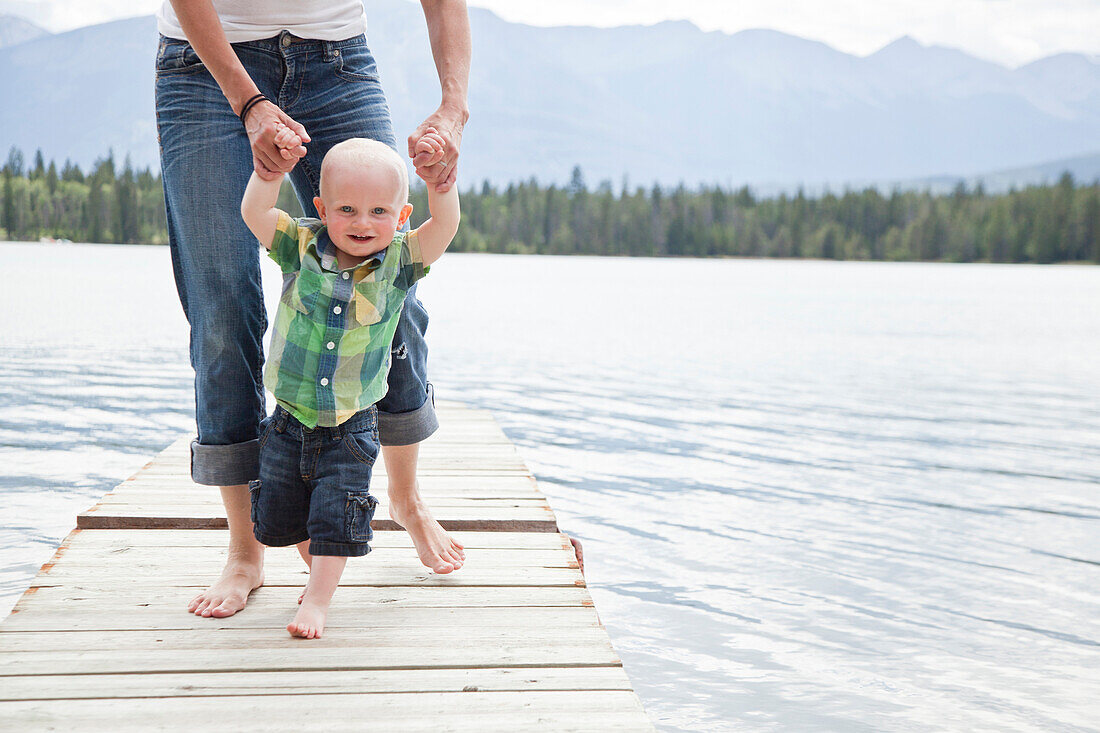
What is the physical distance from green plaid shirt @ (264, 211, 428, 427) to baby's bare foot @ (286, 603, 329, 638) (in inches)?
A: 19.0

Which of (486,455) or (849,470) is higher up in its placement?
(486,455)

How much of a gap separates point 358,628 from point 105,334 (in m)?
16.3

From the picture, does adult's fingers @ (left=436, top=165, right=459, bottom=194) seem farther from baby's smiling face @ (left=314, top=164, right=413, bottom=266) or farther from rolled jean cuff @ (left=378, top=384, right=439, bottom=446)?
rolled jean cuff @ (left=378, top=384, right=439, bottom=446)

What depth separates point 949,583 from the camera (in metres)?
5.50

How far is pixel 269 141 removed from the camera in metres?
2.34

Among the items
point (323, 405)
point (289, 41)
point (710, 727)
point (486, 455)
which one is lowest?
point (710, 727)

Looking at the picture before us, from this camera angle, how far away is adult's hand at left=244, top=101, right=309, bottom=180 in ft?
7.63

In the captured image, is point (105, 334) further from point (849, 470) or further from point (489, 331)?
point (849, 470)

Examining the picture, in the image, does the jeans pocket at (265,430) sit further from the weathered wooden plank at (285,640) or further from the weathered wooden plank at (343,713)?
the weathered wooden plank at (343,713)

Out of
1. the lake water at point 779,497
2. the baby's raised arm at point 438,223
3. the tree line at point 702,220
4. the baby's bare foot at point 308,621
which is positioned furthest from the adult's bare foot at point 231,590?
the tree line at point 702,220

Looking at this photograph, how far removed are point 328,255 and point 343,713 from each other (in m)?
1.17

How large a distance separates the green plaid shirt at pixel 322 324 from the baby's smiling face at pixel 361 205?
57 mm

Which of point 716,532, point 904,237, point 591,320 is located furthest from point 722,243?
point 716,532

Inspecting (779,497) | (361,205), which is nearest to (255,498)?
(361,205)
